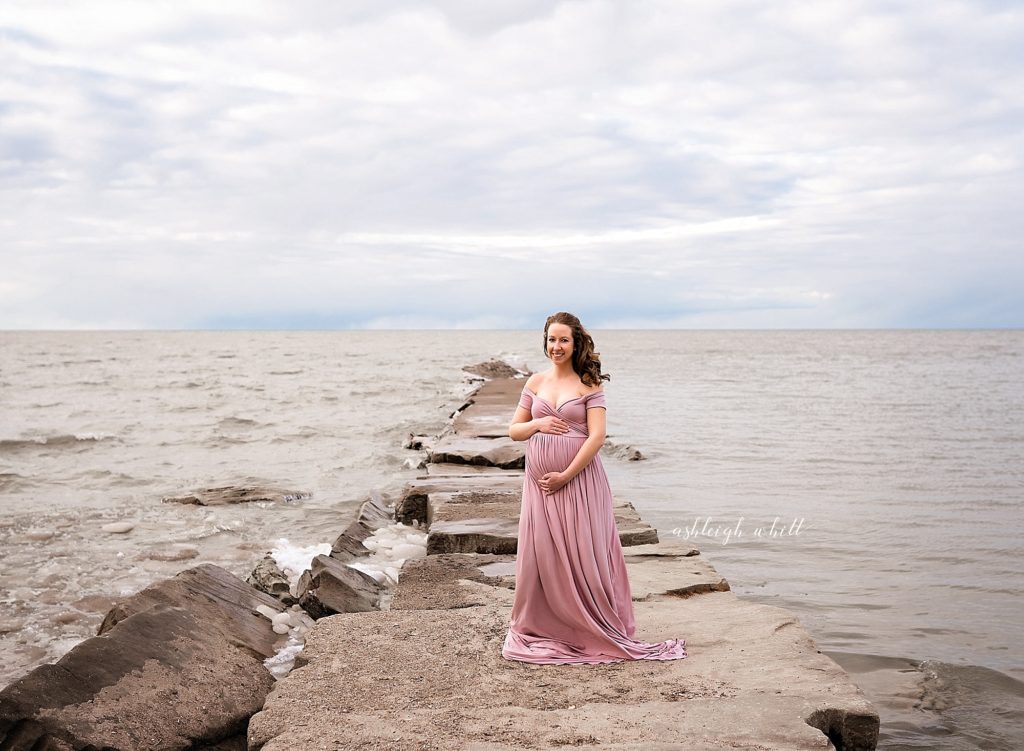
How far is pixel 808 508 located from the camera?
10.2m

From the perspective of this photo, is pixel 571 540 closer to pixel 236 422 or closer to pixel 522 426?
pixel 522 426

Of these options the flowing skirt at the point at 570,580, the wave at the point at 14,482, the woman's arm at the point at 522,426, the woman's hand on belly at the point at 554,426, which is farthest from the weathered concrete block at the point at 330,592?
the wave at the point at 14,482

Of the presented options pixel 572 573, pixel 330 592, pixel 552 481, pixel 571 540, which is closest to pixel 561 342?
pixel 552 481

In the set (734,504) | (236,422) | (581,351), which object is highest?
(581,351)

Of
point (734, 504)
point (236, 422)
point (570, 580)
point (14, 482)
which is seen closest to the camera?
point (570, 580)

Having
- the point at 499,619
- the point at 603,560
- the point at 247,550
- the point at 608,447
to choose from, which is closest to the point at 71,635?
the point at 247,550

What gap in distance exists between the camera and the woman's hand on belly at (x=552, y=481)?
441 centimetres

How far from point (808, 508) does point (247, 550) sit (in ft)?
20.1

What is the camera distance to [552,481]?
442 cm

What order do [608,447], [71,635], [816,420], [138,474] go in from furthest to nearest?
1. [816,420]
2. [608,447]
3. [138,474]
4. [71,635]

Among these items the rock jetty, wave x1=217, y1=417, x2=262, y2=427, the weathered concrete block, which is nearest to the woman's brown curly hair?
the rock jetty

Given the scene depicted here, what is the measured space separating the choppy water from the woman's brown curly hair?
7.79ft

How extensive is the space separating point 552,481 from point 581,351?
663 mm

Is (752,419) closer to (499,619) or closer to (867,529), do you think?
(867,529)
